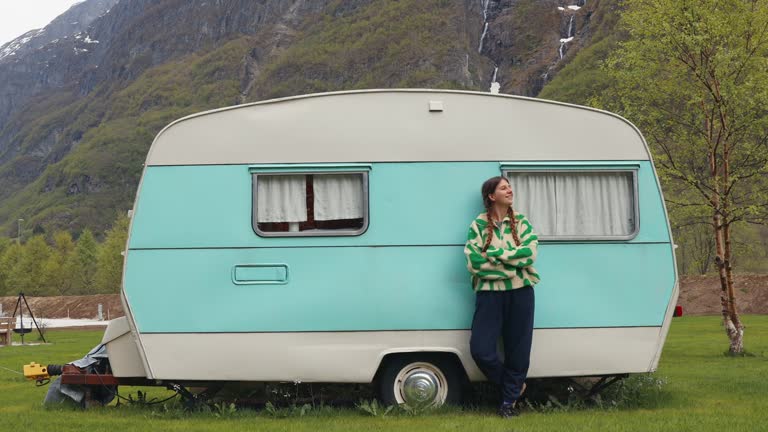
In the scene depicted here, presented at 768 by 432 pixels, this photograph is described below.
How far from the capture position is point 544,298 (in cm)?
722

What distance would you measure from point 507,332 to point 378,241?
142cm

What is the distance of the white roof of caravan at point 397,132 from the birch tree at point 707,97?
273 inches

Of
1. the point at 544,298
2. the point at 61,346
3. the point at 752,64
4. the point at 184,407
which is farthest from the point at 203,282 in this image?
the point at 61,346

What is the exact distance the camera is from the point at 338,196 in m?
7.36

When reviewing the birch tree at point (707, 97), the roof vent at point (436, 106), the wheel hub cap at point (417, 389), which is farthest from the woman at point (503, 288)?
the birch tree at point (707, 97)

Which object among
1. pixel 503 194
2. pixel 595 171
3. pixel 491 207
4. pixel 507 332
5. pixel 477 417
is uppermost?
pixel 595 171

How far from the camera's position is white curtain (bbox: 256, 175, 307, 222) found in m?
7.32

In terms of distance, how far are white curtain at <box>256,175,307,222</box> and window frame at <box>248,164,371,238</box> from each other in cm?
4

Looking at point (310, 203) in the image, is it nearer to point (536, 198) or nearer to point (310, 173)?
point (310, 173)

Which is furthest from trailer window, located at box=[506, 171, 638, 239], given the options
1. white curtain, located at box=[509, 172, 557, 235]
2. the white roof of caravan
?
the white roof of caravan

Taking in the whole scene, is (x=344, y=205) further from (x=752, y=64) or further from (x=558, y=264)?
(x=752, y=64)

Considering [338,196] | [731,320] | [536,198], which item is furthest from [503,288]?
Result: [731,320]

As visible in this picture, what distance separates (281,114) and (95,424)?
3253 mm

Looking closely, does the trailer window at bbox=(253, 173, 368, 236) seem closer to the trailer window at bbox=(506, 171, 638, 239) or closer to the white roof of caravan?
the white roof of caravan
